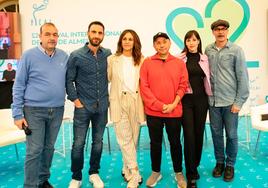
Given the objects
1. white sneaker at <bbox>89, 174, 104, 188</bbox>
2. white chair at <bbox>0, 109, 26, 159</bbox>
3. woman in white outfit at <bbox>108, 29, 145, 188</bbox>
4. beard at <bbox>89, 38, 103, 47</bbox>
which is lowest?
white sneaker at <bbox>89, 174, 104, 188</bbox>

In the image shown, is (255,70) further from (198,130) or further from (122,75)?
(122,75)

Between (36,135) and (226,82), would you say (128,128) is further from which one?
(226,82)

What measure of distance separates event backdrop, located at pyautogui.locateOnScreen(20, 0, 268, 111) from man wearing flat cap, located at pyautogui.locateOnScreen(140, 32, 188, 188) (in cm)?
288

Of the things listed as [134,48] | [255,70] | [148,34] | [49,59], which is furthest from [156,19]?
[49,59]

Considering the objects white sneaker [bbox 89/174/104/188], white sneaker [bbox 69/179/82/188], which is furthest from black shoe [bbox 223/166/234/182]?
white sneaker [bbox 69/179/82/188]

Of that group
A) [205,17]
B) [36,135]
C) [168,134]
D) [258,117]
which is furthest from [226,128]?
[205,17]

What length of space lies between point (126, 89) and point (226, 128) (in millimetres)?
1119

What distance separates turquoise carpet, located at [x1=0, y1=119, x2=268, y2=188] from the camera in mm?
2889

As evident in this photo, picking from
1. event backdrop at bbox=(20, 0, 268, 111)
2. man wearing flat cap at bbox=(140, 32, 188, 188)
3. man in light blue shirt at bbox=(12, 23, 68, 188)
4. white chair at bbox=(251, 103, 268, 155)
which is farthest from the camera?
event backdrop at bbox=(20, 0, 268, 111)

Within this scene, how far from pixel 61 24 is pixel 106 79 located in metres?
3.12

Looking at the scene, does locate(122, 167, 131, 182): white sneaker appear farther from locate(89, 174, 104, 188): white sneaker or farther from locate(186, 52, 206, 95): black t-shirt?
locate(186, 52, 206, 95): black t-shirt

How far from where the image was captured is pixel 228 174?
9.64ft

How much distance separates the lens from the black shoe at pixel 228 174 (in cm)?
291

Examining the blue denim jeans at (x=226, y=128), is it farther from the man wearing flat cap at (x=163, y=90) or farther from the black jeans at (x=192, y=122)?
the man wearing flat cap at (x=163, y=90)
